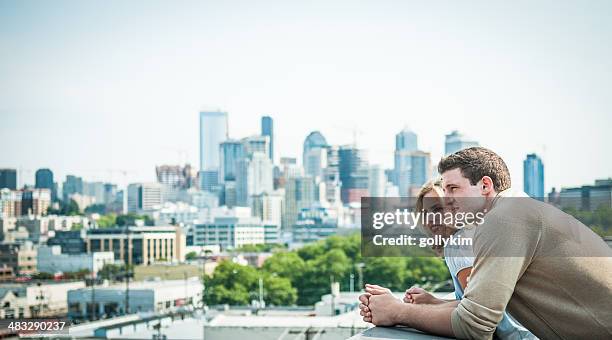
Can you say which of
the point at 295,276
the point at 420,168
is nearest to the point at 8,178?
the point at 295,276

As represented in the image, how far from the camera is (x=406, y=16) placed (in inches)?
427

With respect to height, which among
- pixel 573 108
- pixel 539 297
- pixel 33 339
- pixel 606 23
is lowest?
pixel 33 339

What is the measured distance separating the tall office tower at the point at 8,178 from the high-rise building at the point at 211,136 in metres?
4.82

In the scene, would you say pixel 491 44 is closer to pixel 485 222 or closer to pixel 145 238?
pixel 145 238

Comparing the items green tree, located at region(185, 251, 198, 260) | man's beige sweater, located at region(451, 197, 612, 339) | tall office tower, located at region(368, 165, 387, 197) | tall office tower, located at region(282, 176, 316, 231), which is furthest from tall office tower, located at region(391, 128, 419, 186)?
man's beige sweater, located at region(451, 197, 612, 339)

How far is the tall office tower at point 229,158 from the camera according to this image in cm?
2441

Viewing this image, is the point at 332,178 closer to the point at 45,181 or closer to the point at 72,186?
the point at 72,186

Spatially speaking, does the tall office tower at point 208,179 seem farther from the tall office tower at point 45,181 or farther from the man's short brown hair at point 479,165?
the man's short brown hair at point 479,165

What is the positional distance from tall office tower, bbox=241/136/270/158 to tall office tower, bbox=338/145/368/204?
7.25 ft

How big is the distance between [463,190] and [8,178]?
19787 mm

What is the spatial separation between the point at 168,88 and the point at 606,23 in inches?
406

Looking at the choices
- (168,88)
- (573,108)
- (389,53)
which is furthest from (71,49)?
(573,108)

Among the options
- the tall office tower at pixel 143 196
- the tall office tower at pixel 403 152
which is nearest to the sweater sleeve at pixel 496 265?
the tall office tower at pixel 403 152

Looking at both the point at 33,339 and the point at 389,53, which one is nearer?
the point at 33,339
